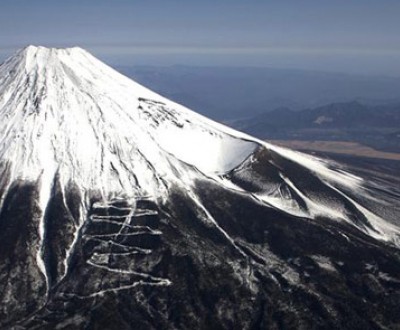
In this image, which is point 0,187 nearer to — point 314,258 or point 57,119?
point 57,119

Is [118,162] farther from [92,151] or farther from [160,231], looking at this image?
[160,231]

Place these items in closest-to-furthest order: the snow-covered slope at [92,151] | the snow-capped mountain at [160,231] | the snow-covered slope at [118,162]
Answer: the snow-capped mountain at [160,231]
the snow-covered slope at [118,162]
the snow-covered slope at [92,151]

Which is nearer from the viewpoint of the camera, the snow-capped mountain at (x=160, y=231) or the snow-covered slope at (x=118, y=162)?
the snow-capped mountain at (x=160, y=231)

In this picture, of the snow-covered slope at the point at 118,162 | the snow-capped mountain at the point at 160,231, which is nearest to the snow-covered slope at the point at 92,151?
the snow-covered slope at the point at 118,162

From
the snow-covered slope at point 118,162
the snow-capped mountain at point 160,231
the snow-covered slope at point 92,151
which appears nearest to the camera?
the snow-capped mountain at point 160,231

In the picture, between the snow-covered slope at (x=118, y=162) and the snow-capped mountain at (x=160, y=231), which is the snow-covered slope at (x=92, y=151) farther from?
the snow-capped mountain at (x=160, y=231)

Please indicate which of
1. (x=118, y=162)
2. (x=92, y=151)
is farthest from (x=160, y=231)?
(x=92, y=151)

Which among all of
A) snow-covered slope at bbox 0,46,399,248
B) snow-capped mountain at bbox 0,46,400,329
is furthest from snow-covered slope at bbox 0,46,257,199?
snow-capped mountain at bbox 0,46,400,329

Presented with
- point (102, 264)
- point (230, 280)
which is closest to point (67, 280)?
point (102, 264)
